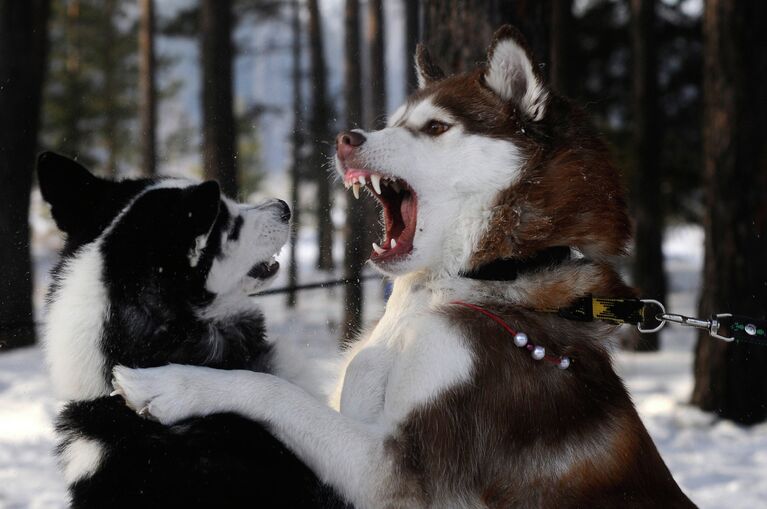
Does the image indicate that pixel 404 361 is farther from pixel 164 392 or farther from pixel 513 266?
pixel 164 392

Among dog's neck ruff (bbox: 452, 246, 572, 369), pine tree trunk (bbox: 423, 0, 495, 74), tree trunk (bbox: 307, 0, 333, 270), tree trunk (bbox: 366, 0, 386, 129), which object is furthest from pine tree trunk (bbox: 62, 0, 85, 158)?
dog's neck ruff (bbox: 452, 246, 572, 369)

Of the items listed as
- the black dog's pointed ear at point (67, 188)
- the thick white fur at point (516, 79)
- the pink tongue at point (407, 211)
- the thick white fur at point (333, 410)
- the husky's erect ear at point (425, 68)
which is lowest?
the thick white fur at point (333, 410)

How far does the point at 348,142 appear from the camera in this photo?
8.35ft

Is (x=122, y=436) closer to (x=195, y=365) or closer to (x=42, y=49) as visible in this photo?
(x=195, y=365)

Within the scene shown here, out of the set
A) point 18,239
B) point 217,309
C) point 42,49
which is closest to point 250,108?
point 42,49

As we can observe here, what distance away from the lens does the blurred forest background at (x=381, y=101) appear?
4617 mm

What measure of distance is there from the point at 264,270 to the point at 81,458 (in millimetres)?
855

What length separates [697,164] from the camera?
45.9 ft

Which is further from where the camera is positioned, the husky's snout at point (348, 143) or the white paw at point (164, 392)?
the husky's snout at point (348, 143)

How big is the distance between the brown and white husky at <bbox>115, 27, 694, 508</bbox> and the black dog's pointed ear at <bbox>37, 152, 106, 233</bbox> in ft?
2.01

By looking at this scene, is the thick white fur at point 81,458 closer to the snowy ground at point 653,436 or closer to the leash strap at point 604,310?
the snowy ground at point 653,436

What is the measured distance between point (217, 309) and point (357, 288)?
151 inches

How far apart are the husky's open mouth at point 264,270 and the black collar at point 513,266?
728 millimetres

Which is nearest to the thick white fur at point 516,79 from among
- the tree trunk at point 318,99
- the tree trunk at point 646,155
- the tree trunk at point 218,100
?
the tree trunk at point 218,100
